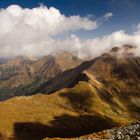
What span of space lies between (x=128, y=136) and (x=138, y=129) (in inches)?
97.4

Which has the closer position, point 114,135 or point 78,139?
point 114,135

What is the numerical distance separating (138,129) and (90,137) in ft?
28.6

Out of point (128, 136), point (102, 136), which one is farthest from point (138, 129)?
point (102, 136)

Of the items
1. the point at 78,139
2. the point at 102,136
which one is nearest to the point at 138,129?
the point at 102,136

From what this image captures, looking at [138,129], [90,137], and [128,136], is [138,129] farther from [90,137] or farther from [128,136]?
[90,137]

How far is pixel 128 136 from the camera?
50.1 m

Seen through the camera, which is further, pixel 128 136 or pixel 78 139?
pixel 78 139

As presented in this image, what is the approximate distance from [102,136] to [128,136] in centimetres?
574

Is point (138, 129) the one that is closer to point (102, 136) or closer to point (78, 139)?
point (102, 136)

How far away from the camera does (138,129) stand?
5153 cm

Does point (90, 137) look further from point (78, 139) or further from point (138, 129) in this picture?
point (138, 129)

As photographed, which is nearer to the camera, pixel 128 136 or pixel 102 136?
pixel 128 136

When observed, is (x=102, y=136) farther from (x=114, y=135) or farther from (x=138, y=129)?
(x=138, y=129)

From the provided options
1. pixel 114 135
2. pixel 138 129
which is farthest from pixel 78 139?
pixel 138 129
